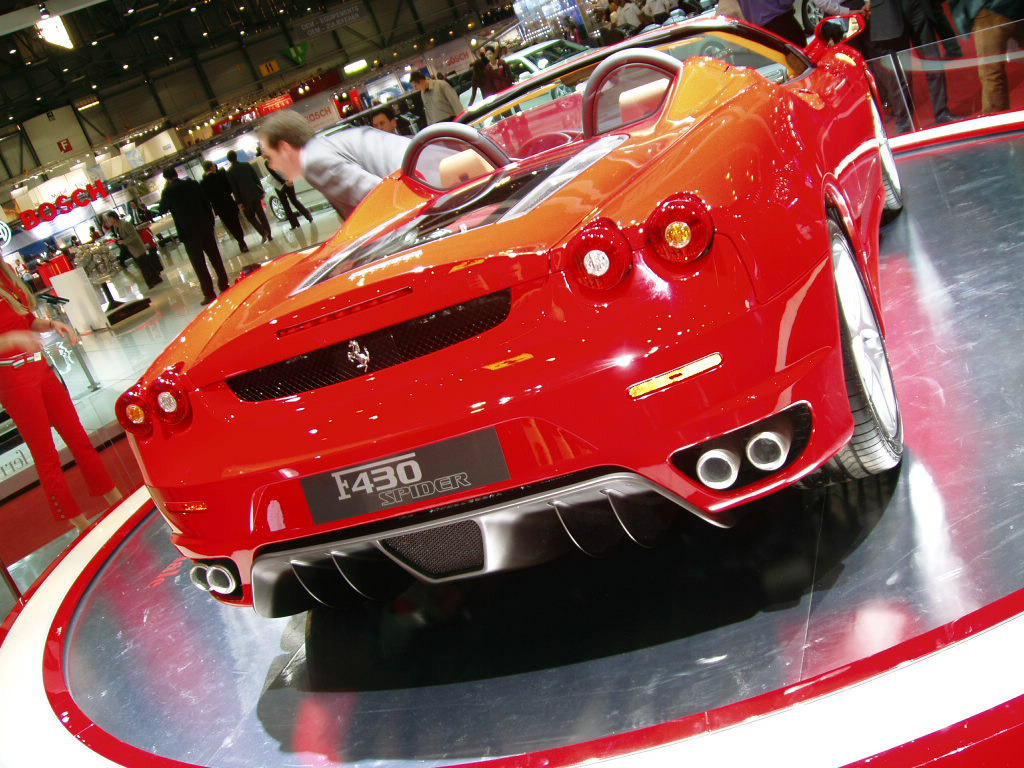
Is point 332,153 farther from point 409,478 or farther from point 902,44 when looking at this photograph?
point 902,44

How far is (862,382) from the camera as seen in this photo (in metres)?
1.94

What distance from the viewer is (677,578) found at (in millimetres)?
2148

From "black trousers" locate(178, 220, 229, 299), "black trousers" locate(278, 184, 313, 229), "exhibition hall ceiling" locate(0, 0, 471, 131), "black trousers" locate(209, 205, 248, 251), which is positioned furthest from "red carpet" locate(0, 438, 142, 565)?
"exhibition hall ceiling" locate(0, 0, 471, 131)

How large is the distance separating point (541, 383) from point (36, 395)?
3.30 meters

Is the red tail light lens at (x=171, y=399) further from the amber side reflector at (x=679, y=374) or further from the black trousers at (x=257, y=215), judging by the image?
the black trousers at (x=257, y=215)

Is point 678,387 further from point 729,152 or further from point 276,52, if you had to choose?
point 276,52

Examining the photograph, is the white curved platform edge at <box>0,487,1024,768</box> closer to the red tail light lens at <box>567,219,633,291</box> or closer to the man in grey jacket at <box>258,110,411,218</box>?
the red tail light lens at <box>567,219,633,291</box>

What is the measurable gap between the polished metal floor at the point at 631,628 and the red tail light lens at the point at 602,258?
0.79m

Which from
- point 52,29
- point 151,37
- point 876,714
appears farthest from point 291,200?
point 151,37

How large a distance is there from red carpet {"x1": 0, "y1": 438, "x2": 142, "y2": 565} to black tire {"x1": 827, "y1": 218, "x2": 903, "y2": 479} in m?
3.82

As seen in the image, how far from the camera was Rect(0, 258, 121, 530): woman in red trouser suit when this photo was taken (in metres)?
4.02

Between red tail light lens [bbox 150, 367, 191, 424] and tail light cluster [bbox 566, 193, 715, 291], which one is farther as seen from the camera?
red tail light lens [bbox 150, 367, 191, 424]

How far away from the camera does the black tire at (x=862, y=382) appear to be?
1.94m

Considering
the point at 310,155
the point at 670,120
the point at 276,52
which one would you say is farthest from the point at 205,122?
the point at 670,120
